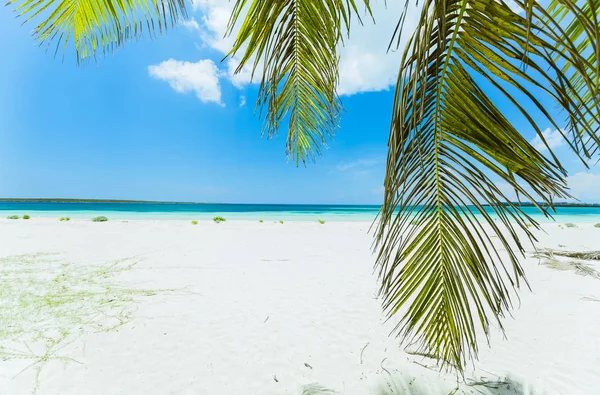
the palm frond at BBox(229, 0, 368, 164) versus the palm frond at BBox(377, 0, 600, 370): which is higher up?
the palm frond at BBox(229, 0, 368, 164)

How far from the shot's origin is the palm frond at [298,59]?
140cm

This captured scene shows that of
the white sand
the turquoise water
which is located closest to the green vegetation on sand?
the white sand

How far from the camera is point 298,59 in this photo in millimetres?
1954

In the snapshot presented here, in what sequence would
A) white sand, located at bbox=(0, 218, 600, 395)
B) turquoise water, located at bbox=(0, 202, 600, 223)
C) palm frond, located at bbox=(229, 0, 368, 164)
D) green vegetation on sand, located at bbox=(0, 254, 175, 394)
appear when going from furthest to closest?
turquoise water, located at bbox=(0, 202, 600, 223), green vegetation on sand, located at bbox=(0, 254, 175, 394), white sand, located at bbox=(0, 218, 600, 395), palm frond, located at bbox=(229, 0, 368, 164)

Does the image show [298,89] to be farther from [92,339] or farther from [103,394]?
[92,339]

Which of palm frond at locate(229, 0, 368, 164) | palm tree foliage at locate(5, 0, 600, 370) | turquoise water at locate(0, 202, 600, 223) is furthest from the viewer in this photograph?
turquoise water at locate(0, 202, 600, 223)

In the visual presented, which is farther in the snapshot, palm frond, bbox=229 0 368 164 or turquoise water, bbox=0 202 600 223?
turquoise water, bbox=0 202 600 223

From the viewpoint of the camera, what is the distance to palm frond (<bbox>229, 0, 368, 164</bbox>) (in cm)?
140

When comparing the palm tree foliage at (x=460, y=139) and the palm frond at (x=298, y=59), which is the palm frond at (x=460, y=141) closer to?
the palm tree foliage at (x=460, y=139)

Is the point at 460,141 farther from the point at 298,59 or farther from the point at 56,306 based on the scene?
the point at 56,306

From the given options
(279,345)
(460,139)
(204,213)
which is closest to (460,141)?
(460,139)

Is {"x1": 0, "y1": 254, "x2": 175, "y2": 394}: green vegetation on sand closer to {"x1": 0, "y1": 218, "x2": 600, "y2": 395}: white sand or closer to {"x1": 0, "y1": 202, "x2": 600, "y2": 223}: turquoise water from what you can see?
{"x1": 0, "y1": 218, "x2": 600, "y2": 395}: white sand

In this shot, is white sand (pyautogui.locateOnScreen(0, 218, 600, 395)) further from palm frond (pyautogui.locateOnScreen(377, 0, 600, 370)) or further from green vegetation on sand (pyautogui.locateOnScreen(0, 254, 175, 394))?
palm frond (pyautogui.locateOnScreen(377, 0, 600, 370))

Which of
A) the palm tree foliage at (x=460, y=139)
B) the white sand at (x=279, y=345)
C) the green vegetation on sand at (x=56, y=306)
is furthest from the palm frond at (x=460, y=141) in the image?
the green vegetation on sand at (x=56, y=306)
